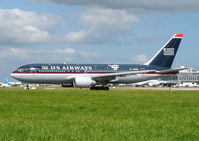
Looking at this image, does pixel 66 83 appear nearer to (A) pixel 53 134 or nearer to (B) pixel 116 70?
(B) pixel 116 70

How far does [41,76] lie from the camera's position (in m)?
51.5

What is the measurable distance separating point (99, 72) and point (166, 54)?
458 inches

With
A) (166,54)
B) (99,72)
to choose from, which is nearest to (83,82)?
(99,72)

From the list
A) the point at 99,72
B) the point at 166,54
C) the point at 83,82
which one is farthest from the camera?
the point at 166,54

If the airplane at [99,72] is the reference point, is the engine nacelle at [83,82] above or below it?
below

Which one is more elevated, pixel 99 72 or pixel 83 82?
pixel 99 72

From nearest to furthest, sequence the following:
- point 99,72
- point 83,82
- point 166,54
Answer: point 83,82, point 99,72, point 166,54

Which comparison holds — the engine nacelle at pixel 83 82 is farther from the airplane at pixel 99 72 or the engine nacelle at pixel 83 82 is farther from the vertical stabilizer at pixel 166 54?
the vertical stabilizer at pixel 166 54

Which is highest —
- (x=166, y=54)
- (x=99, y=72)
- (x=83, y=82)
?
(x=166, y=54)

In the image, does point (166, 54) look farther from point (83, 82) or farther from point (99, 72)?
point (83, 82)

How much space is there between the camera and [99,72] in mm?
54562

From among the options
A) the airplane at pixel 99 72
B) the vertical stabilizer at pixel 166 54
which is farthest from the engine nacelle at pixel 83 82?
the vertical stabilizer at pixel 166 54

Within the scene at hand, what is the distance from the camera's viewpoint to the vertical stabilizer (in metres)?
57.9

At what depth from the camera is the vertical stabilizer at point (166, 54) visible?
190ft
